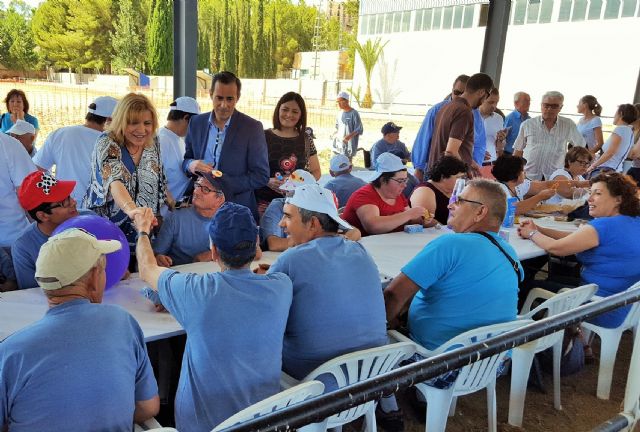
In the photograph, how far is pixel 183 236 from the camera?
2.88 metres

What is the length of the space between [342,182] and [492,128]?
8.18 feet

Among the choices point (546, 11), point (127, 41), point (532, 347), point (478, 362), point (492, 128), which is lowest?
point (532, 347)

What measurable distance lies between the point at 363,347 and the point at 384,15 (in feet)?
88.0

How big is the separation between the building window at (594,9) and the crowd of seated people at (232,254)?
16858 millimetres

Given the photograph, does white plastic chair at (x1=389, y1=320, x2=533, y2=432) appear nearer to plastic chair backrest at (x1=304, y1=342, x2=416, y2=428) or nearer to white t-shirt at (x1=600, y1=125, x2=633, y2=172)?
plastic chair backrest at (x1=304, y1=342, x2=416, y2=428)

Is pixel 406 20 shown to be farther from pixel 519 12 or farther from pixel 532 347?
pixel 532 347

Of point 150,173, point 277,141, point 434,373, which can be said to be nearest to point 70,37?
point 277,141

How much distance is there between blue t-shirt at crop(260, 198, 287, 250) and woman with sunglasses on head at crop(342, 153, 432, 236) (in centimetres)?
63

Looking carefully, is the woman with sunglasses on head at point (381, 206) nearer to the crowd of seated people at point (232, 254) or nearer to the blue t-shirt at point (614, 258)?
the crowd of seated people at point (232, 254)

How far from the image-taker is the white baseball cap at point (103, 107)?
3658 mm

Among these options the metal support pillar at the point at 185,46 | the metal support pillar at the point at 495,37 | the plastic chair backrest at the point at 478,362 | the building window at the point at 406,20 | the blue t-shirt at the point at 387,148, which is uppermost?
the building window at the point at 406,20

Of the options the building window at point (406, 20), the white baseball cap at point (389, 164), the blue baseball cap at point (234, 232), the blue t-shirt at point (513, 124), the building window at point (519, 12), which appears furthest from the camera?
the building window at point (406, 20)

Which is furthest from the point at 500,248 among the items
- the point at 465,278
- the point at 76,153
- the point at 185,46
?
the point at 185,46

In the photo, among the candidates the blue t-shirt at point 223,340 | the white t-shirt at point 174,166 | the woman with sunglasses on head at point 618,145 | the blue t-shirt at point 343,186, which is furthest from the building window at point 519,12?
the blue t-shirt at point 223,340
